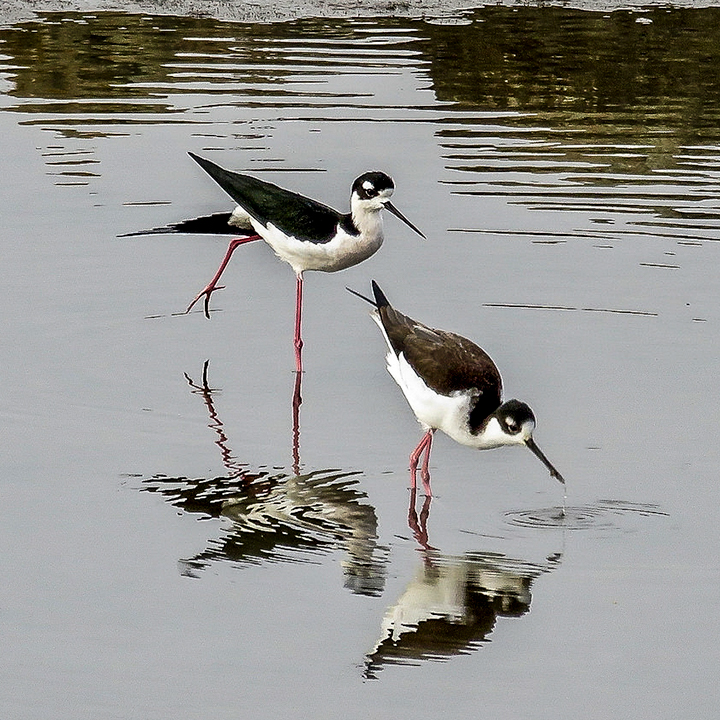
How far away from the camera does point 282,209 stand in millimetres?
8844

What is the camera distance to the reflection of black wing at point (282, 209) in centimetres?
869

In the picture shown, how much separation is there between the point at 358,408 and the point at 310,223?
51.8 inches

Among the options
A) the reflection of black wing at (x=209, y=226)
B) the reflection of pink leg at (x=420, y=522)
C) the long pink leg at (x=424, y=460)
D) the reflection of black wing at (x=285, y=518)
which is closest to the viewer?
the reflection of black wing at (x=285, y=518)

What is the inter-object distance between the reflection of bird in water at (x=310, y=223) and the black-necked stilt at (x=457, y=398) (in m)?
1.52

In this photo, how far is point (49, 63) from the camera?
48.8 ft

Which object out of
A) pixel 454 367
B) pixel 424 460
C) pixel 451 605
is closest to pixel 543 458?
pixel 454 367

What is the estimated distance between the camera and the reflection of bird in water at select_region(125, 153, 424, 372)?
8.52 m

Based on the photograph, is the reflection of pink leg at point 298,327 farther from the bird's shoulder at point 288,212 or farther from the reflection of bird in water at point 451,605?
the reflection of bird in water at point 451,605

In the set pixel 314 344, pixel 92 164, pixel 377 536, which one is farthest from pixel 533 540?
pixel 92 164

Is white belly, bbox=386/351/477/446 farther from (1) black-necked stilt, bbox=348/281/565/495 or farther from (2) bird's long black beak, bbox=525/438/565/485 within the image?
(2) bird's long black beak, bbox=525/438/565/485

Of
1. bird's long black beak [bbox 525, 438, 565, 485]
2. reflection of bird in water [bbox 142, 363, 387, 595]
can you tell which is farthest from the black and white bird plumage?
bird's long black beak [bbox 525, 438, 565, 485]

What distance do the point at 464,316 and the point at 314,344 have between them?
0.87m

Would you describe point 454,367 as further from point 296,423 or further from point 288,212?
point 288,212

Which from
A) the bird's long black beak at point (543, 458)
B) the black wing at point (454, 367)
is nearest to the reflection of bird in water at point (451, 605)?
the bird's long black beak at point (543, 458)
